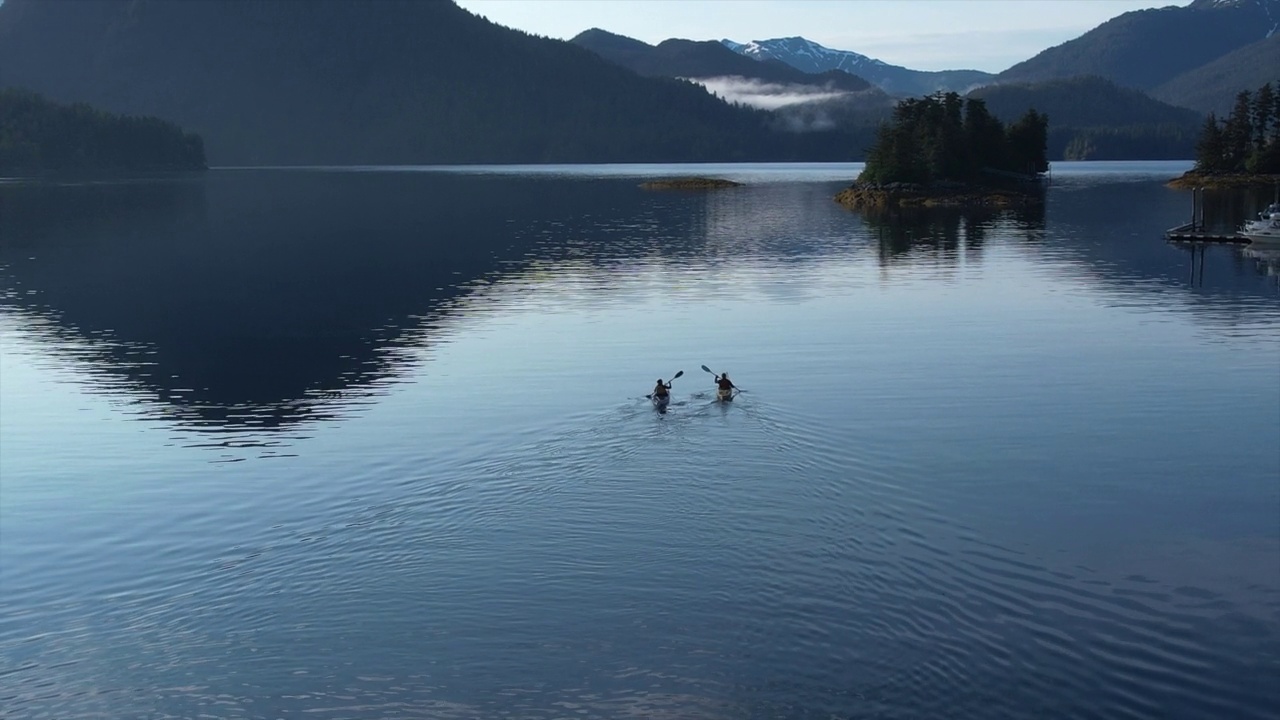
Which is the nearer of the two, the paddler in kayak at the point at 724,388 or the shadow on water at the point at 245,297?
the paddler in kayak at the point at 724,388

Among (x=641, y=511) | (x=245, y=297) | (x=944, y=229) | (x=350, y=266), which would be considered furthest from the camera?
(x=944, y=229)

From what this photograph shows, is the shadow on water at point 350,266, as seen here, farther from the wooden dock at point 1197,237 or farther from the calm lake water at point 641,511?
the wooden dock at point 1197,237

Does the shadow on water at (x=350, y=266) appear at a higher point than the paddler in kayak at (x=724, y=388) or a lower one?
higher

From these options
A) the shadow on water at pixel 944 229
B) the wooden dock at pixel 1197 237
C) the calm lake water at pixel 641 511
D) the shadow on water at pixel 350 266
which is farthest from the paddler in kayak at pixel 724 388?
the wooden dock at pixel 1197 237

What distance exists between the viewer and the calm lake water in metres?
25.2

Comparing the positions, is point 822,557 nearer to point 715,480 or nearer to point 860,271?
point 715,480

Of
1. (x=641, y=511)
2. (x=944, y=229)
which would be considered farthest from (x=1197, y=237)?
(x=641, y=511)

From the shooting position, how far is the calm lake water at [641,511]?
25.2 metres

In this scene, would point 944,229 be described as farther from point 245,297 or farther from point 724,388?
point 724,388

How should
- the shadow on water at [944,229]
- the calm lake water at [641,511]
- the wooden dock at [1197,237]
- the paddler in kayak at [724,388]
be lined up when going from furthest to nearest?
the shadow on water at [944,229] → the wooden dock at [1197,237] → the paddler in kayak at [724,388] → the calm lake water at [641,511]

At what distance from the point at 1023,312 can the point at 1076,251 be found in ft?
151

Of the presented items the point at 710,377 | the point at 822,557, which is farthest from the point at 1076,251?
the point at 822,557

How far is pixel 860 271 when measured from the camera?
102m

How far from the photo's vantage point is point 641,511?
3531 cm
